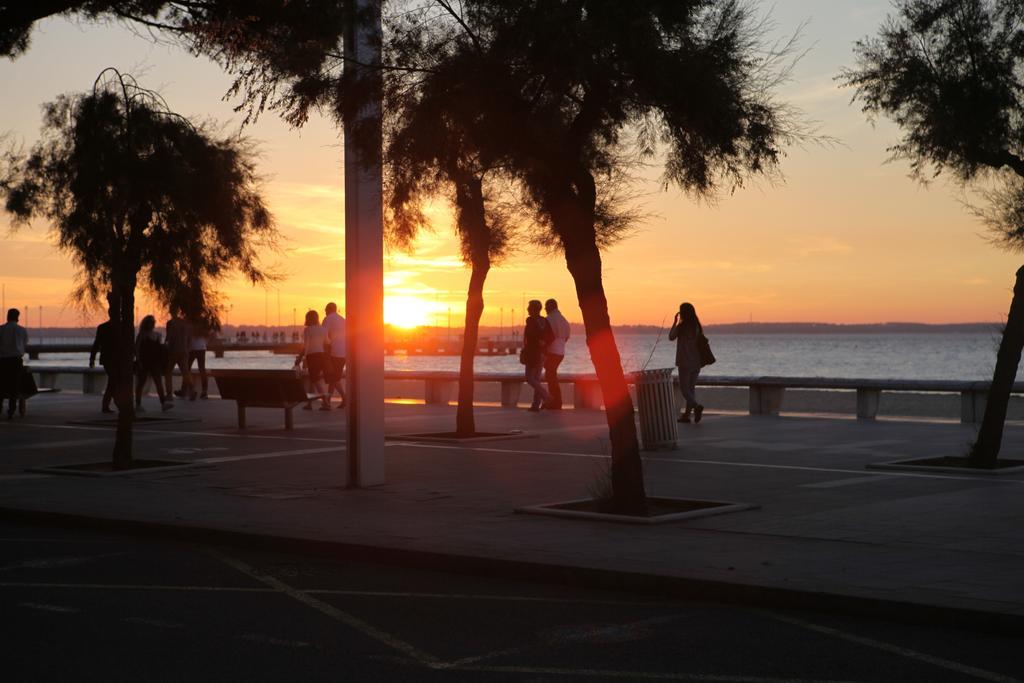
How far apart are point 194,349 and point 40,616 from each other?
22.1m

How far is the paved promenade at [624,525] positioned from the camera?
8242 millimetres

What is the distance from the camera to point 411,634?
7.17 meters

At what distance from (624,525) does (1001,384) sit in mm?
5642

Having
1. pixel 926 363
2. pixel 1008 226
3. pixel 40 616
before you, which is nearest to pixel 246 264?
pixel 1008 226

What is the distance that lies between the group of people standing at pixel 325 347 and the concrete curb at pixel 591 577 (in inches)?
533

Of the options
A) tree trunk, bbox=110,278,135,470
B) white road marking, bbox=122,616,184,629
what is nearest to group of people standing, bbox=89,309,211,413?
tree trunk, bbox=110,278,135,470

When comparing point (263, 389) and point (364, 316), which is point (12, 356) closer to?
point (263, 389)

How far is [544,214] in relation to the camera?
14.8m

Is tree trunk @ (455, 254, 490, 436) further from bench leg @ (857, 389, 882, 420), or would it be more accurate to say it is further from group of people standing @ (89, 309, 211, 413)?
bench leg @ (857, 389, 882, 420)

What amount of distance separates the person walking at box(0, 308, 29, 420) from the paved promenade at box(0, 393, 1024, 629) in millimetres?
3505

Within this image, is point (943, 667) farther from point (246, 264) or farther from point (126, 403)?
point (246, 264)

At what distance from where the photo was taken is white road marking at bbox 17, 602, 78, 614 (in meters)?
7.77

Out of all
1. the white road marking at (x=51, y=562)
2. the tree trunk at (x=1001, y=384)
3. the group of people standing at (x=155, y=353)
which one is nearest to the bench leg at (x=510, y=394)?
the group of people standing at (x=155, y=353)

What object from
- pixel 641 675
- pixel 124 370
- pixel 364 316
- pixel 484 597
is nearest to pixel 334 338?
pixel 124 370
